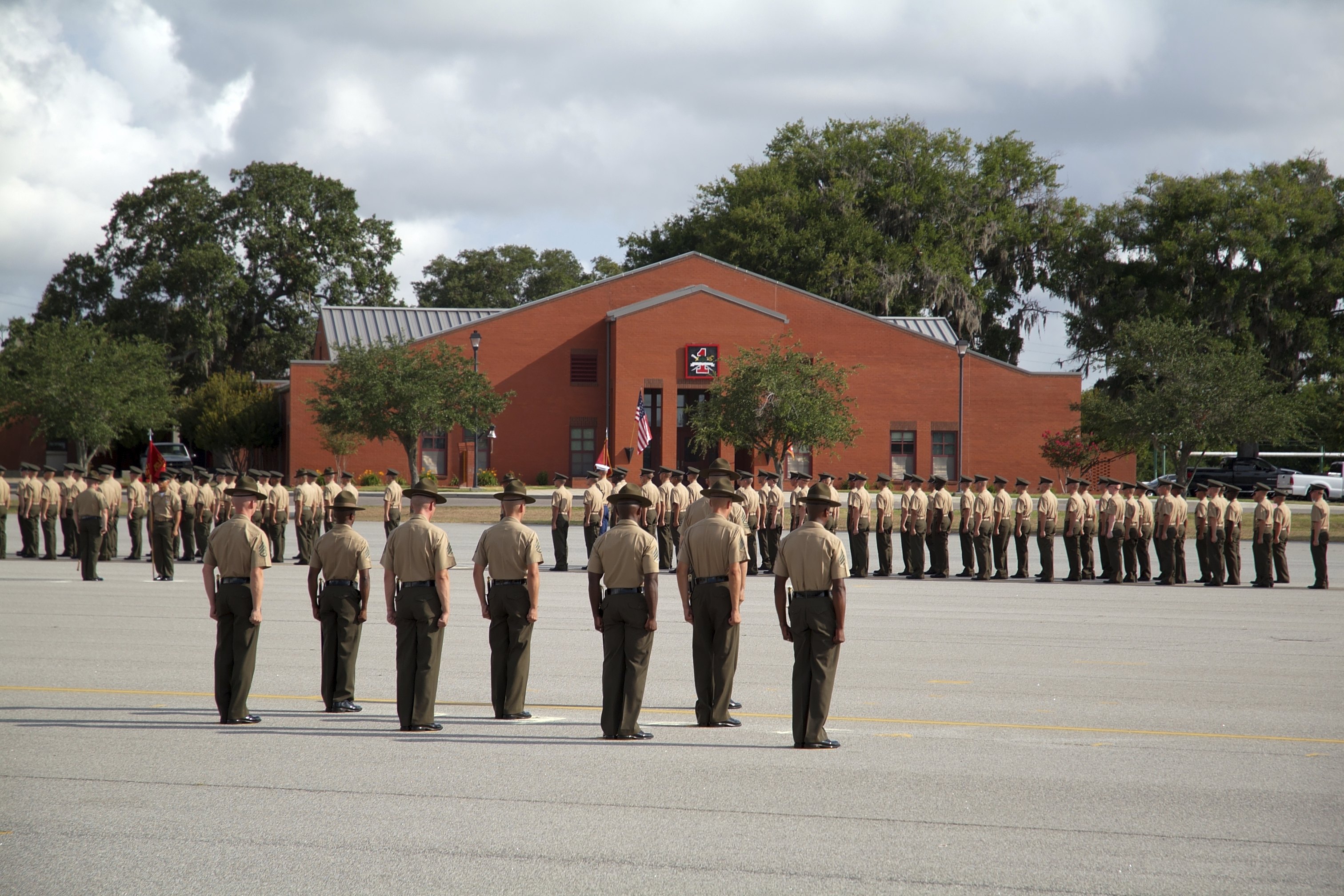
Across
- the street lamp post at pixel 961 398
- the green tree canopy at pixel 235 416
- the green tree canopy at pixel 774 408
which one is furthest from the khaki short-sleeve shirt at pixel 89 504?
the green tree canopy at pixel 235 416

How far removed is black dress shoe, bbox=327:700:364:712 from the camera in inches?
347

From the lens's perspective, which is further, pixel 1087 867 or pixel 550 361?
pixel 550 361

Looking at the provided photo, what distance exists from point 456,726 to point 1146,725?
5.00m

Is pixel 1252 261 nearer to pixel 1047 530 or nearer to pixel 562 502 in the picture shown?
pixel 1047 530

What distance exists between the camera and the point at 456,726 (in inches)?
331

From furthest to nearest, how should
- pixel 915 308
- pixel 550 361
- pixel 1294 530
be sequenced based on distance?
pixel 915 308
pixel 550 361
pixel 1294 530

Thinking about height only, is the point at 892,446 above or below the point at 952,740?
above

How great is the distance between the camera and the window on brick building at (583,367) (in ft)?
170

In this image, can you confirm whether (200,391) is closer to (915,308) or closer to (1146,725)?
(915,308)

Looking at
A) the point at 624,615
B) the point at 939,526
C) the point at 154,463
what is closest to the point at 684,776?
the point at 624,615

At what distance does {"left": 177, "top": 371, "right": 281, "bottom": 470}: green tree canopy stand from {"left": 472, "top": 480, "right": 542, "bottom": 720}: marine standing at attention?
4886 centimetres

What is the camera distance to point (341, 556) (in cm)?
893

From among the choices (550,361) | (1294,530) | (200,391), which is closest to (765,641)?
(1294,530)

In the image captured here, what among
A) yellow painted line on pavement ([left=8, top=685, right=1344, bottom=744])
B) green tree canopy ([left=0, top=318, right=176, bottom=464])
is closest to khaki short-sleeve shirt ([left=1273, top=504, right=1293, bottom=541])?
yellow painted line on pavement ([left=8, top=685, right=1344, bottom=744])
